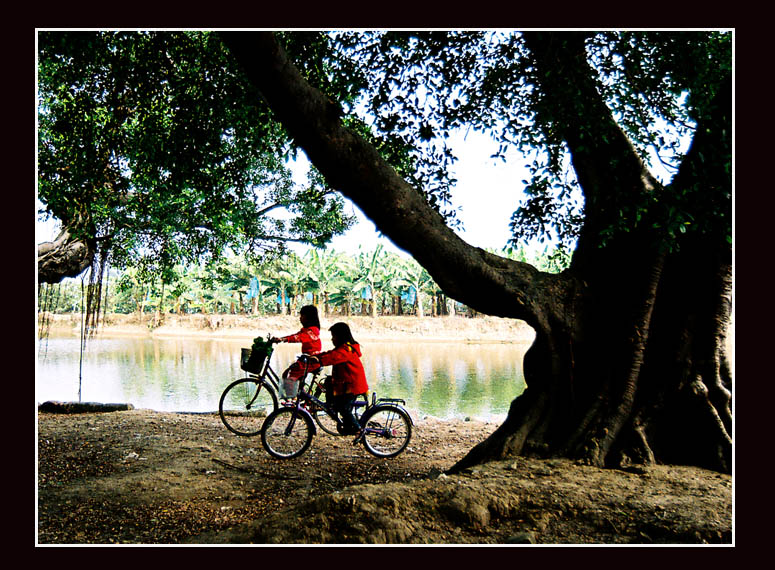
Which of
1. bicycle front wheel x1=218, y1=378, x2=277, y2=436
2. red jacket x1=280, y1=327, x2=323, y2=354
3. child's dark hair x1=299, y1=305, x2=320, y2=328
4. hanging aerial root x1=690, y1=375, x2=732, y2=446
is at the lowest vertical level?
bicycle front wheel x1=218, y1=378, x2=277, y2=436

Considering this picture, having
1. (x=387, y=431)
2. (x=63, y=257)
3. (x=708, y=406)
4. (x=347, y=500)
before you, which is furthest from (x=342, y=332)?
(x=63, y=257)

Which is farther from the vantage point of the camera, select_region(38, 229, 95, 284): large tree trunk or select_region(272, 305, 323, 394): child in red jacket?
select_region(38, 229, 95, 284): large tree trunk

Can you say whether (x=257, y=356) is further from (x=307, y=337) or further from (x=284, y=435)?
(x=284, y=435)

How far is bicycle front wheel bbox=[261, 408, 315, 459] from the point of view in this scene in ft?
19.2

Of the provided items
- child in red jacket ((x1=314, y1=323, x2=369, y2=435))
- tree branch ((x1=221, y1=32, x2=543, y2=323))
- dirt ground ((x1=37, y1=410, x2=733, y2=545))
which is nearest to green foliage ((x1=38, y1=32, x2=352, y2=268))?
tree branch ((x1=221, y1=32, x2=543, y2=323))

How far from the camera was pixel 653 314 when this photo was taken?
5.11 m

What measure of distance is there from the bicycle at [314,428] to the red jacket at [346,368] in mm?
211

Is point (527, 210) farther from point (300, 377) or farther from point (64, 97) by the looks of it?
point (64, 97)

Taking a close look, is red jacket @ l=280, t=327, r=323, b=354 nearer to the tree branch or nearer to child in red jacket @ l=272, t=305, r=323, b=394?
child in red jacket @ l=272, t=305, r=323, b=394

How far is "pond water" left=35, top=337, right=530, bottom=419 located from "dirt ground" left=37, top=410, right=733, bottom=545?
316 cm

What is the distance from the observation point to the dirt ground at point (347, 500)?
337 centimetres

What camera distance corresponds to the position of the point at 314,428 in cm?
589

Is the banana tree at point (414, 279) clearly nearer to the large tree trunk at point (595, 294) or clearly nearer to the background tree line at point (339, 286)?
the background tree line at point (339, 286)

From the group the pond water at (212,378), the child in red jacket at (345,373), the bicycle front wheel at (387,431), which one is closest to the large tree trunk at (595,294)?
the bicycle front wheel at (387,431)
